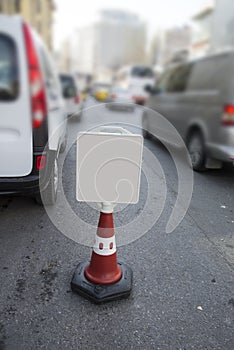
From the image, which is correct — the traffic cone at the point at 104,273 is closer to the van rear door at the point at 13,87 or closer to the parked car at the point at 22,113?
the parked car at the point at 22,113

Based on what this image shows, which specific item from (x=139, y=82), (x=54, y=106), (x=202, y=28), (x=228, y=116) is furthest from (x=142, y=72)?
(x=54, y=106)

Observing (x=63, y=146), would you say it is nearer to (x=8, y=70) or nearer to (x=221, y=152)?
(x=8, y=70)

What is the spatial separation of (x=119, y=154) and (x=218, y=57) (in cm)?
392

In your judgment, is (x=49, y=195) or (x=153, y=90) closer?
(x=49, y=195)

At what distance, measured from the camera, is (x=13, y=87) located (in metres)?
2.55

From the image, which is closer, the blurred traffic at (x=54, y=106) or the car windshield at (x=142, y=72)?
the blurred traffic at (x=54, y=106)

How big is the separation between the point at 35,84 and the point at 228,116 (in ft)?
9.50

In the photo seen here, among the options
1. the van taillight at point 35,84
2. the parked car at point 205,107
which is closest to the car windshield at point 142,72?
the parked car at point 205,107

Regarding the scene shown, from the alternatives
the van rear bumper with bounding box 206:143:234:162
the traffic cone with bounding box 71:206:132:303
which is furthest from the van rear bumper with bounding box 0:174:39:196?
the van rear bumper with bounding box 206:143:234:162

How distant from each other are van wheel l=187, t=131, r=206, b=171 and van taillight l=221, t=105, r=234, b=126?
2.33ft

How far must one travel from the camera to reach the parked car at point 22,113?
254 centimetres

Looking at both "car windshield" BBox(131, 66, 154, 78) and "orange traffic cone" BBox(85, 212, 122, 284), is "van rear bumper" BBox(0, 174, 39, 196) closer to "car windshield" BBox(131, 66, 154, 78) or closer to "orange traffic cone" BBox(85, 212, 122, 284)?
"orange traffic cone" BBox(85, 212, 122, 284)

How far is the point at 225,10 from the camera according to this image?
20.2 meters

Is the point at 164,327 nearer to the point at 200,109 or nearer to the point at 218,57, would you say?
the point at 200,109
